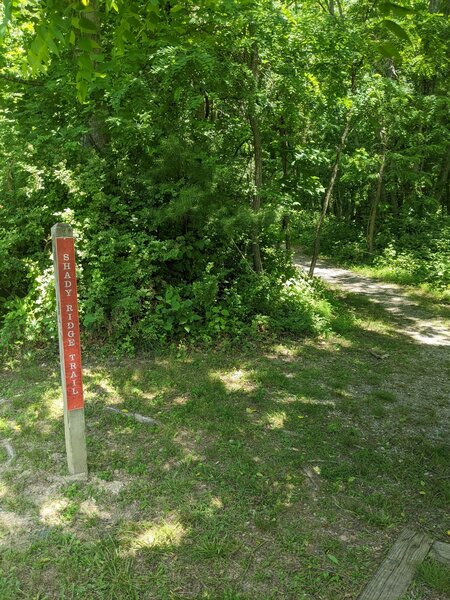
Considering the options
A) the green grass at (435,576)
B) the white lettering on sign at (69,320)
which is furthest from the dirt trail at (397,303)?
the white lettering on sign at (69,320)

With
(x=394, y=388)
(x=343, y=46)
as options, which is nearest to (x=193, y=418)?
(x=394, y=388)

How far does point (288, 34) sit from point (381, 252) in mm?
8475

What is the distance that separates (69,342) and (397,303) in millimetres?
7410

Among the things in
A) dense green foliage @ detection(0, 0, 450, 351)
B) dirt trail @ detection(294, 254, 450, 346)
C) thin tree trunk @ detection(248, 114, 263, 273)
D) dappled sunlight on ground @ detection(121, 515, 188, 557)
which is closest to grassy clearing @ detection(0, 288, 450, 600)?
dappled sunlight on ground @ detection(121, 515, 188, 557)

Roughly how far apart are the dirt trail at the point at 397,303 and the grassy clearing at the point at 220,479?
165 centimetres

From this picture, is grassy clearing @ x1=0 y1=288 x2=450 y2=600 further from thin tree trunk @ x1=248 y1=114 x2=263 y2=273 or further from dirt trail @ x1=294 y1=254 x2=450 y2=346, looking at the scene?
thin tree trunk @ x1=248 y1=114 x2=263 y2=273

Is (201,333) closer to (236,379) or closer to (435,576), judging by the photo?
(236,379)

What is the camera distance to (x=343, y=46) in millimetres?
6691

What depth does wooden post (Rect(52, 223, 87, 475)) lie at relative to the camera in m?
3.44

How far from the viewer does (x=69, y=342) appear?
3.51 metres

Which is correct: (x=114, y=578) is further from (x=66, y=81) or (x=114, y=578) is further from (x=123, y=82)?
(x=66, y=81)

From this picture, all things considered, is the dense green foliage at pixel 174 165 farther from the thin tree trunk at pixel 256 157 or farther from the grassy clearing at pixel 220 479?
the grassy clearing at pixel 220 479

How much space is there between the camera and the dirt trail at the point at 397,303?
7504mm

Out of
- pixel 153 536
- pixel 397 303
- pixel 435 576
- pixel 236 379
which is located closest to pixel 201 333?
pixel 236 379
